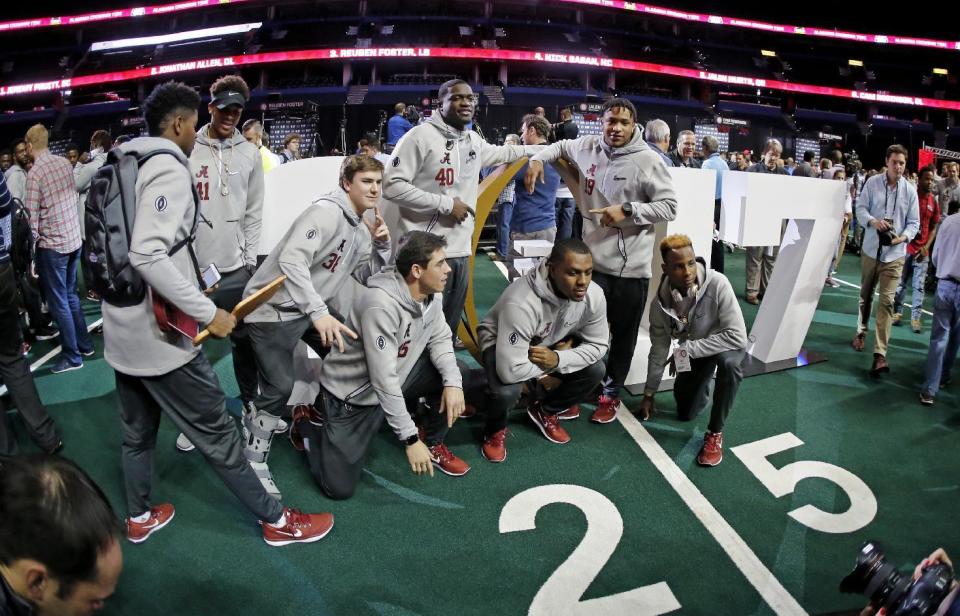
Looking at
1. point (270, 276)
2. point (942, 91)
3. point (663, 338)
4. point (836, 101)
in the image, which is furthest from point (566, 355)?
point (942, 91)

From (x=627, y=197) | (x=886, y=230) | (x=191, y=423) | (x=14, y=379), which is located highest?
Result: (x=627, y=197)

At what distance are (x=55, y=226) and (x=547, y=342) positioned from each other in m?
3.85

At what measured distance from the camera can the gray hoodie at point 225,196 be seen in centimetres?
347

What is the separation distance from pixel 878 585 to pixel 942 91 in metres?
42.9

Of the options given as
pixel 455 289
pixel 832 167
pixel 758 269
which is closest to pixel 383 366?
pixel 455 289

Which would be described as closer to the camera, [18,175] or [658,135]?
[18,175]

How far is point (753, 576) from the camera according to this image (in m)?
2.60

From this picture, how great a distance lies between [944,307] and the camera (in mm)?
4387

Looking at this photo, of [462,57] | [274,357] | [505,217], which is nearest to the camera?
[274,357]

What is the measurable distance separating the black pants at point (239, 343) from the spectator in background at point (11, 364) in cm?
100

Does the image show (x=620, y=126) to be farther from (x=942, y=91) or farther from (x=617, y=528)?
(x=942, y=91)

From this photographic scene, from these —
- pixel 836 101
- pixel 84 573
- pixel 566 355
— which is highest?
pixel 836 101

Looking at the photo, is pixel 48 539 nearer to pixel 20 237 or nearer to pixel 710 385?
pixel 710 385

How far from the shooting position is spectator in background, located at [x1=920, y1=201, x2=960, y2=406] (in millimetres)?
4305
